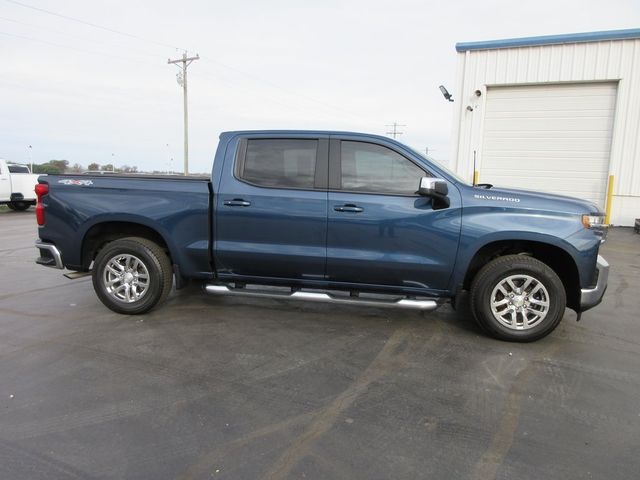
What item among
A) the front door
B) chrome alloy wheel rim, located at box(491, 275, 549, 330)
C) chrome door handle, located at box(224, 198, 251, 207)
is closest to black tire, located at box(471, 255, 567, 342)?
chrome alloy wheel rim, located at box(491, 275, 549, 330)

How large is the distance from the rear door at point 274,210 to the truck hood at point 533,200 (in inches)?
59.1

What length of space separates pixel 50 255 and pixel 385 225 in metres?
3.61

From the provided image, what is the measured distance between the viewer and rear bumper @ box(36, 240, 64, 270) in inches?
198

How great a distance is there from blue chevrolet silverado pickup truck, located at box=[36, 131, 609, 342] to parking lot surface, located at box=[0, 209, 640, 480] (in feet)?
1.28

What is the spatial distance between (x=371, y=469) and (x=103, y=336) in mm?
3046

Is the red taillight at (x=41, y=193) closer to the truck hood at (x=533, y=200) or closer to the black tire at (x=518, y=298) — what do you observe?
the truck hood at (x=533, y=200)

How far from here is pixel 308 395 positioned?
11.0 ft

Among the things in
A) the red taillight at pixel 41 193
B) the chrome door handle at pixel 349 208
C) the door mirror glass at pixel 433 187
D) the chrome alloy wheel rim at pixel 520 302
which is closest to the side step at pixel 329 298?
the chrome alloy wheel rim at pixel 520 302

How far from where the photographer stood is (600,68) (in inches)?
520

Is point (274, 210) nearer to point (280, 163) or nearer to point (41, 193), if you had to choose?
point (280, 163)

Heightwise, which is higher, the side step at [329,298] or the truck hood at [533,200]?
the truck hood at [533,200]

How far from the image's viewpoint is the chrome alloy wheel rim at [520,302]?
4.34 m

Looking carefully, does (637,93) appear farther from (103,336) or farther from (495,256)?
(103,336)

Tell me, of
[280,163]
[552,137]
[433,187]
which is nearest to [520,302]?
[433,187]
